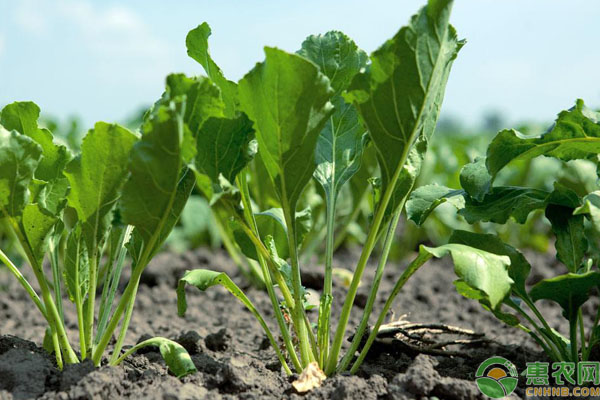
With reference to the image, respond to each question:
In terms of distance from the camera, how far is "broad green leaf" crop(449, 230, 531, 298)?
1.87 metres

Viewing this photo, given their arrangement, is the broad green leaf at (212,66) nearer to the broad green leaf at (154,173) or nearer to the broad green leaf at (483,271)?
the broad green leaf at (154,173)

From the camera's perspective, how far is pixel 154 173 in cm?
145

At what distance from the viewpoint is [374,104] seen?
1.53m

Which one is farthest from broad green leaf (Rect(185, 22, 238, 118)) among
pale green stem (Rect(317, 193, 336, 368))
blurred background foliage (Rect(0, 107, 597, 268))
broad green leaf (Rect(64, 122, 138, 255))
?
blurred background foliage (Rect(0, 107, 597, 268))

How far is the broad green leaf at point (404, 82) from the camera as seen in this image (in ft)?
4.79

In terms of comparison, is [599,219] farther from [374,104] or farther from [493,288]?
[374,104]

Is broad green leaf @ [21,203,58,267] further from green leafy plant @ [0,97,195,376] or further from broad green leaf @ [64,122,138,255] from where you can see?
broad green leaf @ [64,122,138,255]

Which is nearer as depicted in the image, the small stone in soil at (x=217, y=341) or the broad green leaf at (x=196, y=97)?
the broad green leaf at (x=196, y=97)

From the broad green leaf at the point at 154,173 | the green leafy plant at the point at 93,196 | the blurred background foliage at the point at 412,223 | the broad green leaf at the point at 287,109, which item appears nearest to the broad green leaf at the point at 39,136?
the green leafy plant at the point at 93,196

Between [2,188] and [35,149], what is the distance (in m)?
0.13

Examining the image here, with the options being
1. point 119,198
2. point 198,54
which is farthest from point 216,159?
point 198,54

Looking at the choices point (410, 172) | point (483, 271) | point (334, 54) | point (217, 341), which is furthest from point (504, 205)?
point (217, 341)

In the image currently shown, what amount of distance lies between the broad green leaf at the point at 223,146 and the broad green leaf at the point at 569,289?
34.9 inches

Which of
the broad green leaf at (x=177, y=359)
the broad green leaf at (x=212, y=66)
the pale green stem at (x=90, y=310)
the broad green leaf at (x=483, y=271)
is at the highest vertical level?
the broad green leaf at (x=212, y=66)
